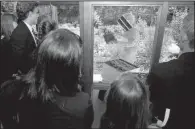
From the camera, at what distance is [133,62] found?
187 cm

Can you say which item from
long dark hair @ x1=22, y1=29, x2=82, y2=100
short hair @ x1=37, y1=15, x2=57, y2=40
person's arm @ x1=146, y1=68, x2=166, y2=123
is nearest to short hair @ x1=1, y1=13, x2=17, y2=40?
short hair @ x1=37, y1=15, x2=57, y2=40

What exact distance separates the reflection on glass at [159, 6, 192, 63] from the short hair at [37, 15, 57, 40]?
1075 millimetres

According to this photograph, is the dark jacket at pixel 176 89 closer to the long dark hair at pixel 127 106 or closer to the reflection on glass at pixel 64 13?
the long dark hair at pixel 127 106

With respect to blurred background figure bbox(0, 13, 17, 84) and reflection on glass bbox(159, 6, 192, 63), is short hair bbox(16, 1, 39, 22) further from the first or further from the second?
reflection on glass bbox(159, 6, 192, 63)

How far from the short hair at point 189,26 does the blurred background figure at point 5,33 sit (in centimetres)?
165

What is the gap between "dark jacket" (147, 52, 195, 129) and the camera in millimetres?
1492

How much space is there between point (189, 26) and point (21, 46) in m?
1.56

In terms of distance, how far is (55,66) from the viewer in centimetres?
110

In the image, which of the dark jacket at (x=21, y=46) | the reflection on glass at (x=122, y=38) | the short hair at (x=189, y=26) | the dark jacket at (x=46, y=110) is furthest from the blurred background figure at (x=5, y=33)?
the short hair at (x=189, y=26)

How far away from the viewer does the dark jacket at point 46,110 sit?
1105 mm

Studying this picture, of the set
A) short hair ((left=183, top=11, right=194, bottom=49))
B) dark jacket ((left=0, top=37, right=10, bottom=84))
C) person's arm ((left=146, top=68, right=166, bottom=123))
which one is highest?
short hair ((left=183, top=11, right=194, bottom=49))

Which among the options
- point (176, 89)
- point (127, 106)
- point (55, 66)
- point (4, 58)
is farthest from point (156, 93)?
point (4, 58)

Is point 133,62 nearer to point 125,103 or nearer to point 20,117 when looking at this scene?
point 125,103

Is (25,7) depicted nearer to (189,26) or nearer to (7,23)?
(7,23)
